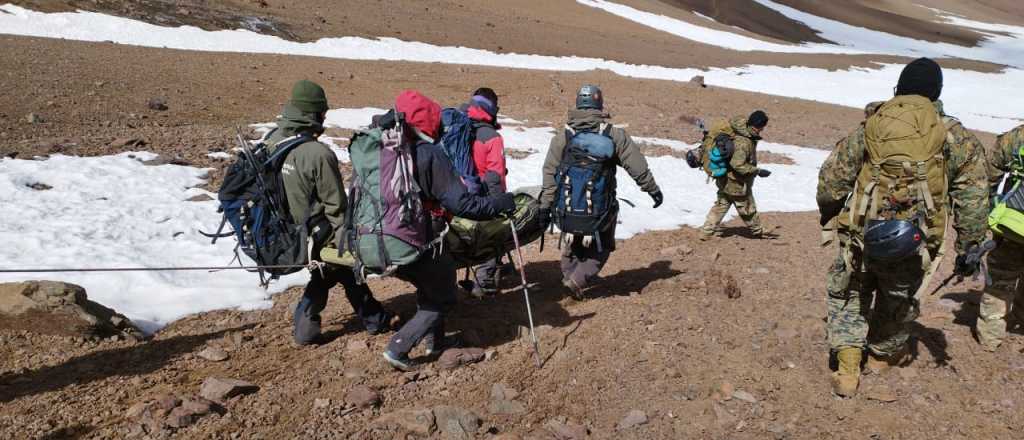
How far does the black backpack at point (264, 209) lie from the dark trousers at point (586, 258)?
2662mm

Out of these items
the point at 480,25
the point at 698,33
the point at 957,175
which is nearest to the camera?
the point at 957,175

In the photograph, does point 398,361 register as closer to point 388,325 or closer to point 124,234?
point 388,325

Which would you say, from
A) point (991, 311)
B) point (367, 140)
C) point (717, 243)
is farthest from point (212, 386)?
point (717, 243)

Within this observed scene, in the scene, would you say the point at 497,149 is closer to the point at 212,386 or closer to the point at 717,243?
the point at 212,386

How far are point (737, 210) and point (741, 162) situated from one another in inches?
29.8

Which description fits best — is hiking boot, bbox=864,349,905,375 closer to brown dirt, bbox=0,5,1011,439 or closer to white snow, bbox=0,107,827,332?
brown dirt, bbox=0,5,1011,439

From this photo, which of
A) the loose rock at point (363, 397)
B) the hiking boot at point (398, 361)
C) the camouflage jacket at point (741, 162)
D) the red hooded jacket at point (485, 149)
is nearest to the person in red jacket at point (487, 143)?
the red hooded jacket at point (485, 149)

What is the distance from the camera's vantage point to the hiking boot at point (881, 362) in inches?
210

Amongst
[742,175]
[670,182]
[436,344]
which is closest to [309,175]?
[436,344]

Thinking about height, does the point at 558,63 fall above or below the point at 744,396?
above

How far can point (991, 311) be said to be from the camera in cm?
596

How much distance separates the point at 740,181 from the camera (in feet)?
30.2

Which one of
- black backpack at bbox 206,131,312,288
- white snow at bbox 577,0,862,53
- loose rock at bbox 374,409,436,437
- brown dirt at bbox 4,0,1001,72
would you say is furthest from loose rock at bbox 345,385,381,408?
white snow at bbox 577,0,862,53

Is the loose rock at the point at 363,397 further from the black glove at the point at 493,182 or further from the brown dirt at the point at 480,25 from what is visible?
the brown dirt at the point at 480,25
